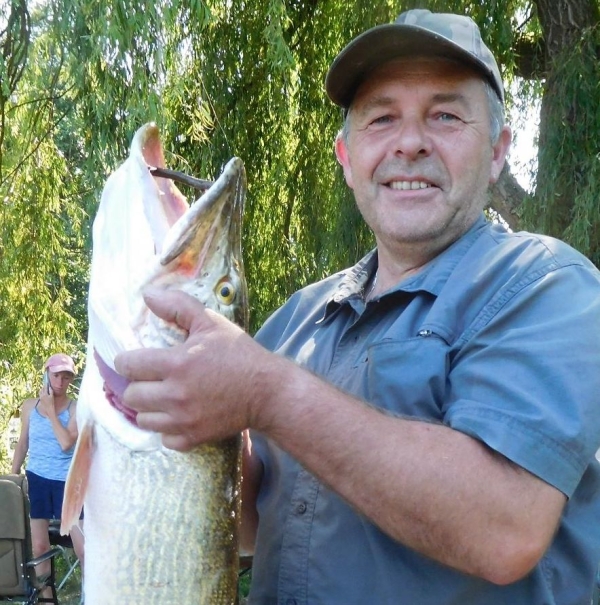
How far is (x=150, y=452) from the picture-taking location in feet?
5.16

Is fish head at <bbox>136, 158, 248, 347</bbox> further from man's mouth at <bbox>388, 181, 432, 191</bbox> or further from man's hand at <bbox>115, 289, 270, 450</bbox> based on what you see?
man's mouth at <bbox>388, 181, 432, 191</bbox>

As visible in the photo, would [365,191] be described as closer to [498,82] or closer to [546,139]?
[498,82]

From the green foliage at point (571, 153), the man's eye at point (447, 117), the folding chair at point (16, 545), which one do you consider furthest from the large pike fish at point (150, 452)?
the folding chair at point (16, 545)

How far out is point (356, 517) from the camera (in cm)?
160

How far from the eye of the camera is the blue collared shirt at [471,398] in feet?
4.50

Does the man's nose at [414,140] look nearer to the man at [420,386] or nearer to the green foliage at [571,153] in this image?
the man at [420,386]

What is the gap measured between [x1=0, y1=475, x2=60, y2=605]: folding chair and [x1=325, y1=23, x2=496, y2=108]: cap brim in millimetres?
3747

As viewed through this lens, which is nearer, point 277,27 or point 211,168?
point 277,27

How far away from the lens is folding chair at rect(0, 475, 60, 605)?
487 cm

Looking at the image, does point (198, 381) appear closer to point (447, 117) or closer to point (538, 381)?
point (538, 381)

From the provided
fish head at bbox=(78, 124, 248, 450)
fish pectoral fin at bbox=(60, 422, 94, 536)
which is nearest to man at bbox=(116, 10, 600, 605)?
fish head at bbox=(78, 124, 248, 450)

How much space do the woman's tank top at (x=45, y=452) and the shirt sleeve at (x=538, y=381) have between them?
5299 mm

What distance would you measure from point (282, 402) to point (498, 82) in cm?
102

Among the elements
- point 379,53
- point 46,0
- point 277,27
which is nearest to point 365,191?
point 379,53
